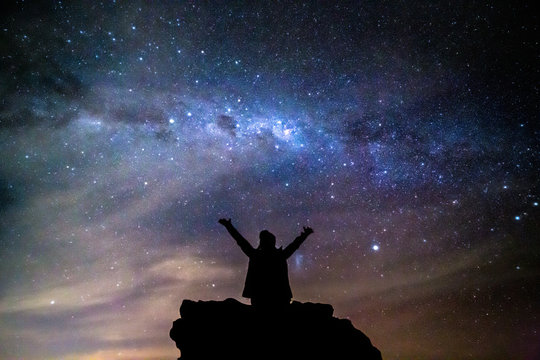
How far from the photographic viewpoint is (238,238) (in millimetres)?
7992

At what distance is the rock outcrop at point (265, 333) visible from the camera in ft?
23.7

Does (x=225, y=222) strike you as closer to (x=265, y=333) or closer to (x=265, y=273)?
(x=265, y=273)

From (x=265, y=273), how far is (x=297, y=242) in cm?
112

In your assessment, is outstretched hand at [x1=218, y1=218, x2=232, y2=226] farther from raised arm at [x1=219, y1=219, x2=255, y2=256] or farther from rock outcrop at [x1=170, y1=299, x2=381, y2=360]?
rock outcrop at [x1=170, y1=299, x2=381, y2=360]

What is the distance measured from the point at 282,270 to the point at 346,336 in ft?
6.89

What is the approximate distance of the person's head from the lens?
26.5 ft

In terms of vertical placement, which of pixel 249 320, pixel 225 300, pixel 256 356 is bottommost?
pixel 256 356

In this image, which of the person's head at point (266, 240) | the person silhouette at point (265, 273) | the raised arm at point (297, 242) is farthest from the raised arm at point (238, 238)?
the raised arm at point (297, 242)

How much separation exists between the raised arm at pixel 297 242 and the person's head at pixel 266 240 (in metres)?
0.35

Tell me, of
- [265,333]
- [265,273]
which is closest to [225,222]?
[265,273]

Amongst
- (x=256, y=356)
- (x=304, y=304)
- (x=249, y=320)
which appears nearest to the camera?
(x=256, y=356)

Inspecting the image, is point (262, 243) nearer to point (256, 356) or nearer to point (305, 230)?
point (305, 230)

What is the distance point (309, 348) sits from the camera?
735 centimetres

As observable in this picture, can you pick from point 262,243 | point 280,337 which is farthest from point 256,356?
point 262,243
